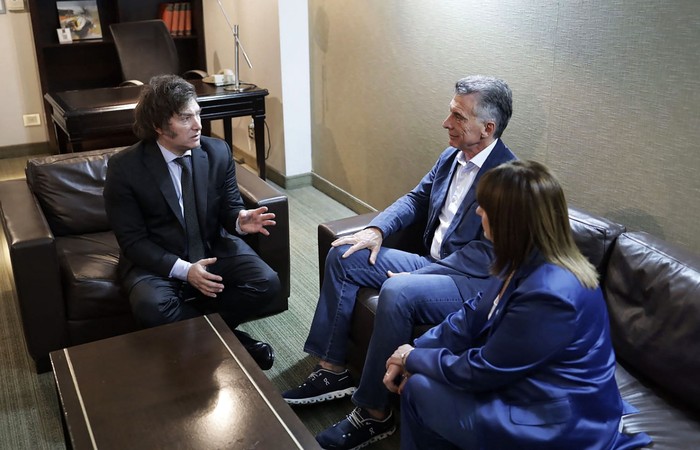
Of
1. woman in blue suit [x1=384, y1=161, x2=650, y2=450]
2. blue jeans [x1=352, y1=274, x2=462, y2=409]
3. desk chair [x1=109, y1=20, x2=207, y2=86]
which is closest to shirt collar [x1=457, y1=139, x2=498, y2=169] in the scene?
blue jeans [x1=352, y1=274, x2=462, y2=409]

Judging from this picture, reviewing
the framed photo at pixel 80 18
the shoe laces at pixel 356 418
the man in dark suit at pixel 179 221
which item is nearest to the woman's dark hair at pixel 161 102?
the man in dark suit at pixel 179 221

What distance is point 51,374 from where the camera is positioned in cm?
249

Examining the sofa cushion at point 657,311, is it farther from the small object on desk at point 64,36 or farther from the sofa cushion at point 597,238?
the small object on desk at point 64,36

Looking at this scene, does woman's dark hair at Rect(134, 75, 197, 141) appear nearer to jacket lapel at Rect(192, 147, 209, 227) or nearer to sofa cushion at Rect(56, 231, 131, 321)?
jacket lapel at Rect(192, 147, 209, 227)

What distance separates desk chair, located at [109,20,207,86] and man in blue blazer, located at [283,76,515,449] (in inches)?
111

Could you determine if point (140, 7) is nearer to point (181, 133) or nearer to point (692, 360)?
point (181, 133)

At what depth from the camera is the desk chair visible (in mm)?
4699

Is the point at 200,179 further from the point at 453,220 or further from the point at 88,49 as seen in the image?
the point at 88,49

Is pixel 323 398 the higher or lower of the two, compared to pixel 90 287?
lower

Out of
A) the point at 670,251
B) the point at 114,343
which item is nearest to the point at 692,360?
the point at 670,251

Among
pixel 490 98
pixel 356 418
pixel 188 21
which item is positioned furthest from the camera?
pixel 188 21

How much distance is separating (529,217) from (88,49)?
475 cm

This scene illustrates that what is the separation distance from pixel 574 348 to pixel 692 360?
421 mm

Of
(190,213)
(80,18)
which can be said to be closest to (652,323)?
(190,213)
